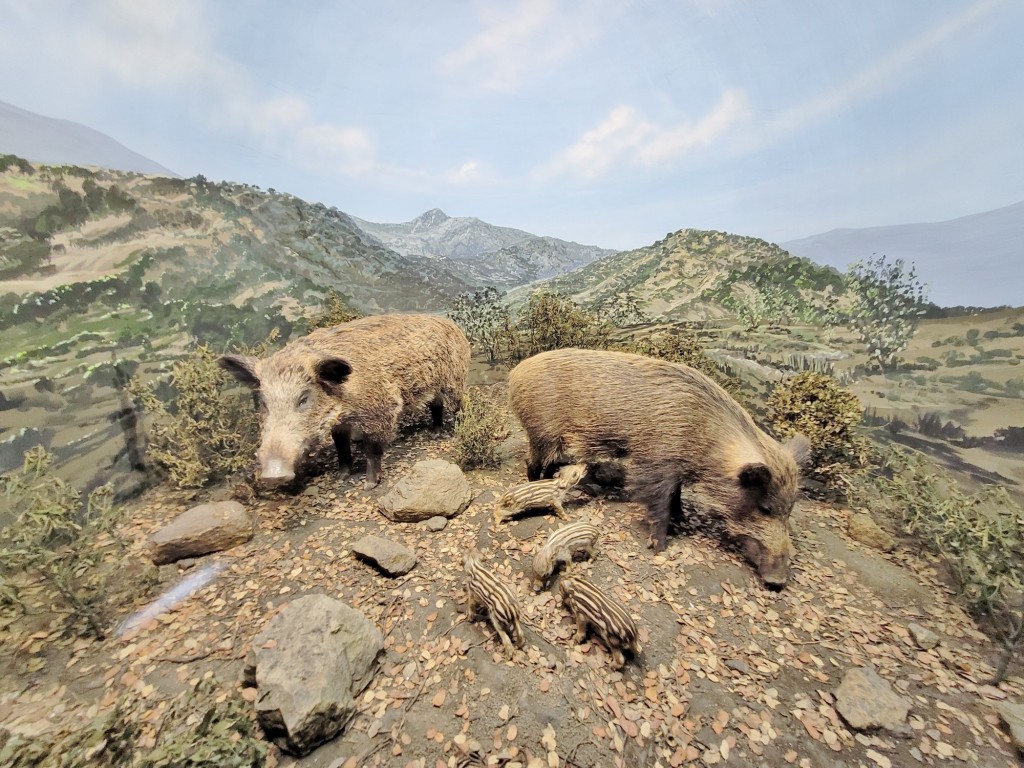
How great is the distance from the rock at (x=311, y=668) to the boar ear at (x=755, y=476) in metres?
3.41

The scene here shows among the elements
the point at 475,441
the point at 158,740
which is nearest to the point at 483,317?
the point at 475,441

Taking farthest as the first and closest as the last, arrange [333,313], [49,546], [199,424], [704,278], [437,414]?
[704,278] → [333,313] → [437,414] → [199,424] → [49,546]

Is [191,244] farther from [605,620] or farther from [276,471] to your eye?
[605,620]

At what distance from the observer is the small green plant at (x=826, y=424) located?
472cm

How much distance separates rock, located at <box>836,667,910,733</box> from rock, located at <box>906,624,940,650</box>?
63 centimetres

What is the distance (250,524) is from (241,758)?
233cm

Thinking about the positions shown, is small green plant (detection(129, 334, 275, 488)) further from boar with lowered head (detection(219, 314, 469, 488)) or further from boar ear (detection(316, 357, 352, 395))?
boar ear (detection(316, 357, 352, 395))

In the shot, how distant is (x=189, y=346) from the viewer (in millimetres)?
5098

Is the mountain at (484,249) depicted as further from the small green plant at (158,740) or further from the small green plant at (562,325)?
the small green plant at (158,740)

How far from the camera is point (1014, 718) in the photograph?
2426 mm

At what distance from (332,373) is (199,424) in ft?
6.03

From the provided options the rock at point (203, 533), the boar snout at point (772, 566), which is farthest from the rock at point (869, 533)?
the rock at point (203, 533)

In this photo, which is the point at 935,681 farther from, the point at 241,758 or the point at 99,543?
the point at 99,543

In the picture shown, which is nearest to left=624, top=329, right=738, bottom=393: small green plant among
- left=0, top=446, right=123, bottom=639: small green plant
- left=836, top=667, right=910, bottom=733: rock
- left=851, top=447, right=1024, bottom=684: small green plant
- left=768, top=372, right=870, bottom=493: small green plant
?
left=768, top=372, right=870, bottom=493: small green plant
